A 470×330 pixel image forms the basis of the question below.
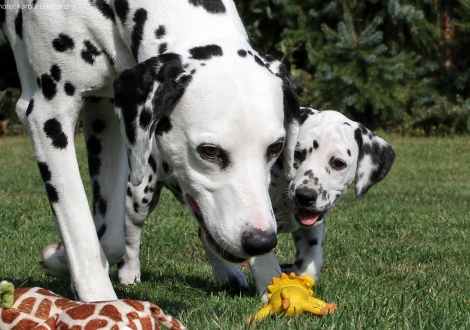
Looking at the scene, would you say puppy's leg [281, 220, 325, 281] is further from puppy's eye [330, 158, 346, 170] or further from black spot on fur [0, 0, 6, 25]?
black spot on fur [0, 0, 6, 25]

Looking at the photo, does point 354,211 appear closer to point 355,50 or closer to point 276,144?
point 276,144

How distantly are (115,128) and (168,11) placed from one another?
3.52ft

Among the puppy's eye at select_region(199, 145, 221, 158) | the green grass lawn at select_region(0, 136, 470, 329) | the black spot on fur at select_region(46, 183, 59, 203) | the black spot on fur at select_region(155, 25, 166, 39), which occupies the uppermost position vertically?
the black spot on fur at select_region(155, 25, 166, 39)

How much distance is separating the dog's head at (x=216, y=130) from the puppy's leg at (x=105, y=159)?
3.38ft

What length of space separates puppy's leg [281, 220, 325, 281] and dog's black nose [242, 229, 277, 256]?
5.70 ft

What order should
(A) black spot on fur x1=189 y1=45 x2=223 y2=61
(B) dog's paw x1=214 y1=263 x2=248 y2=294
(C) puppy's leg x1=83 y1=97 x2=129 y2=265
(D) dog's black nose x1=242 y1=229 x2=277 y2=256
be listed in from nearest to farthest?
(D) dog's black nose x1=242 y1=229 x2=277 y2=256
(A) black spot on fur x1=189 y1=45 x2=223 y2=61
(C) puppy's leg x1=83 y1=97 x2=129 y2=265
(B) dog's paw x1=214 y1=263 x2=248 y2=294

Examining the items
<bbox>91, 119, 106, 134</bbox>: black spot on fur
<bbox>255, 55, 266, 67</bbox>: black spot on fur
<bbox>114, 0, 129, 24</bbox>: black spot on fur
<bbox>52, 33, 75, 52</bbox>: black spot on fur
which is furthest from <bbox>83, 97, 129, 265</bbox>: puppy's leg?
<bbox>255, 55, 266, 67</bbox>: black spot on fur

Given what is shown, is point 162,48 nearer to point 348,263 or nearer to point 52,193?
point 52,193

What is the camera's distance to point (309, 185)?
4840 mm

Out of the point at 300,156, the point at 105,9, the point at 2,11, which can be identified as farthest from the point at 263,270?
the point at 2,11

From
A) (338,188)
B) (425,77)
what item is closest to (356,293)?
(338,188)

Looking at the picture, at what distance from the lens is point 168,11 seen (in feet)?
11.9

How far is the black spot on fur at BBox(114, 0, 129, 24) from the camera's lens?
3.68 metres

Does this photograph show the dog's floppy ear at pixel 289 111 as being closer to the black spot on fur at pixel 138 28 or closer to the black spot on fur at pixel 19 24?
the black spot on fur at pixel 138 28
